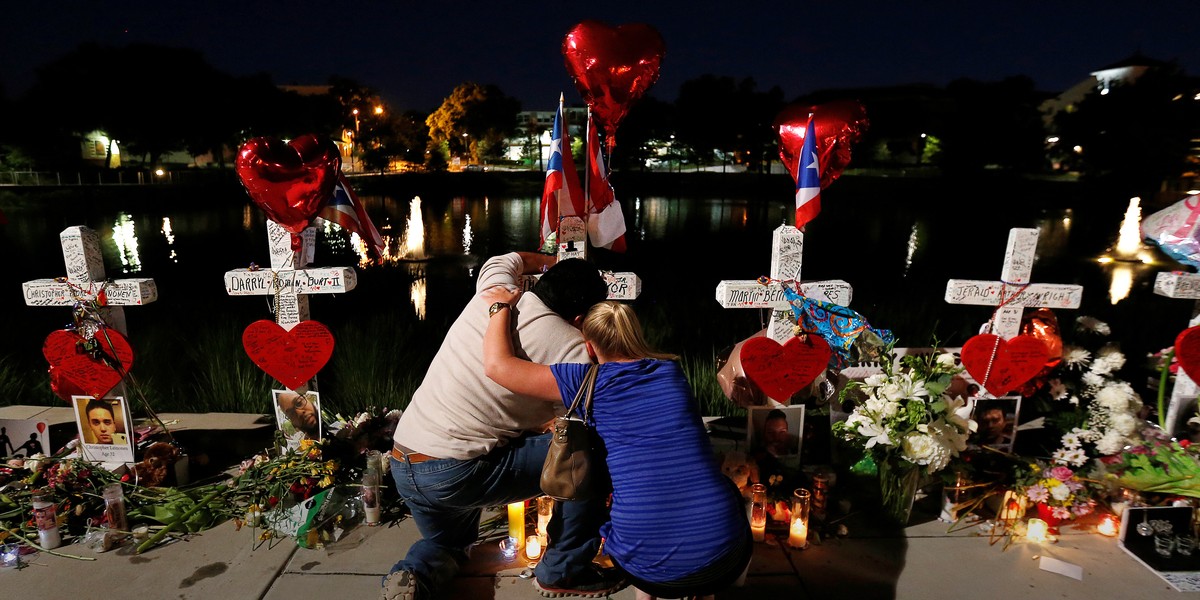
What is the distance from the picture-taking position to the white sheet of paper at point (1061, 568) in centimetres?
273

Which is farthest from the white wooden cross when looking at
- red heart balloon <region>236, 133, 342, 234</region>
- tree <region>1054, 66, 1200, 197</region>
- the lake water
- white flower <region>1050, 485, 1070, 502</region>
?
tree <region>1054, 66, 1200, 197</region>

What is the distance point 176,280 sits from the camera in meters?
11.6

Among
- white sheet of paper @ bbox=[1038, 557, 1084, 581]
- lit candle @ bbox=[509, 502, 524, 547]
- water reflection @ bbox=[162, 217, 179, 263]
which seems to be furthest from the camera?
water reflection @ bbox=[162, 217, 179, 263]

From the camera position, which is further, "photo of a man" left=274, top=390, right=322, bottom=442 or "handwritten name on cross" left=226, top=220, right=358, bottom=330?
"photo of a man" left=274, top=390, right=322, bottom=442

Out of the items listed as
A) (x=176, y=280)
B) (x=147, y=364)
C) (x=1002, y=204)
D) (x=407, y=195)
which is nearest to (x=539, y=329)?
(x=147, y=364)

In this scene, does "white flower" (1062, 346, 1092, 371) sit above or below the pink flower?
above

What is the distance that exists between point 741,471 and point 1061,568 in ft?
4.54

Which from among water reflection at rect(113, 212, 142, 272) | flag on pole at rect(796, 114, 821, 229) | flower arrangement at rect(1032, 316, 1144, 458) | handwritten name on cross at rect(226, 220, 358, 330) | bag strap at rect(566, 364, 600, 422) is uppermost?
flag on pole at rect(796, 114, 821, 229)

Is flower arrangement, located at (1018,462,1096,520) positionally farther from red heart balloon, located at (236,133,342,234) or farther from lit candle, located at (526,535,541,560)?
red heart balloon, located at (236,133,342,234)

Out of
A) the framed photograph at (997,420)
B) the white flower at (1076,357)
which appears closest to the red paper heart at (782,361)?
the framed photograph at (997,420)

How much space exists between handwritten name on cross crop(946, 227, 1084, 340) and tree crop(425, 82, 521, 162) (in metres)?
42.4

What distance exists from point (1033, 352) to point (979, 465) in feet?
2.18

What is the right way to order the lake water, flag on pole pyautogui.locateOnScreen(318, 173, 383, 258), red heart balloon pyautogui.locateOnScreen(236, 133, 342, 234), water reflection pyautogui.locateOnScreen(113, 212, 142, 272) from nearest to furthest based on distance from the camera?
red heart balloon pyautogui.locateOnScreen(236, 133, 342, 234), flag on pole pyautogui.locateOnScreen(318, 173, 383, 258), the lake water, water reflection pyautogui.locateOnScreen(113, 212, 142, 272)

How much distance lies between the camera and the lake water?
659cm
